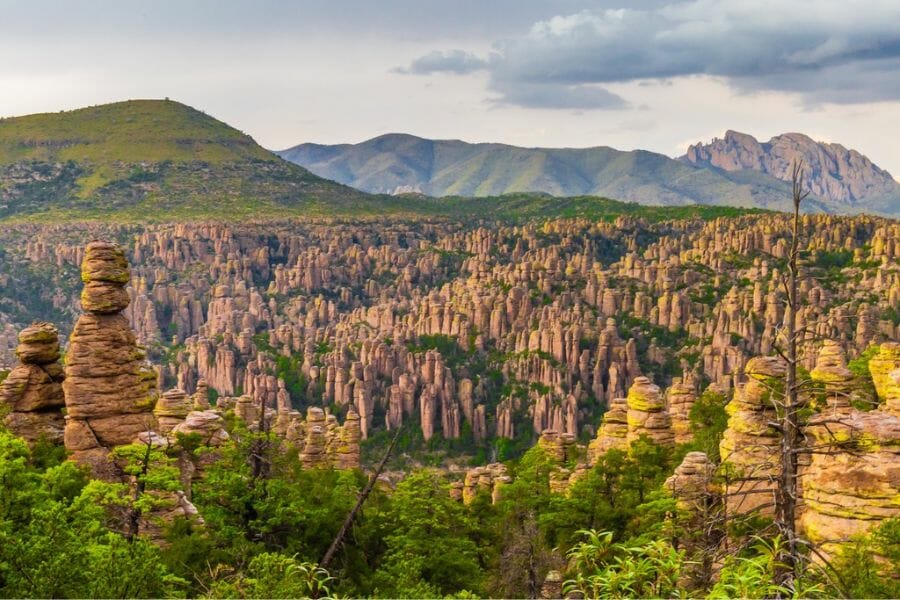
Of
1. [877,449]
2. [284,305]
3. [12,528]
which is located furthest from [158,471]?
[284,305]

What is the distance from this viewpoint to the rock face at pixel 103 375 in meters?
39.9

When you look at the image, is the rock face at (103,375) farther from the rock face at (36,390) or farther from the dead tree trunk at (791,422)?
the dead tree trunk at (791,422)

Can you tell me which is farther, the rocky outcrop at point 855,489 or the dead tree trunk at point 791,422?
the rocky outcrop at point 855,489

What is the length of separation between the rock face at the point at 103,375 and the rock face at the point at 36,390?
7.57ft

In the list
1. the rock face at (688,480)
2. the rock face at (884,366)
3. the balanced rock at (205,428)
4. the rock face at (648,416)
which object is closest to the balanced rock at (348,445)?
the rock face at (648,416)

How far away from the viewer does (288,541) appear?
34344 millimetres

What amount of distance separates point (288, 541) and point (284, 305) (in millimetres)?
164429

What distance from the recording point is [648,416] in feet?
193

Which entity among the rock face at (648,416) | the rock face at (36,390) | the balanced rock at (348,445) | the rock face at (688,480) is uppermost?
the rock face at (36,390)

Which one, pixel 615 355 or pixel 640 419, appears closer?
pixel 640 419

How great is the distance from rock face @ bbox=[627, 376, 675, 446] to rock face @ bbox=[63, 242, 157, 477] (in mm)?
31909

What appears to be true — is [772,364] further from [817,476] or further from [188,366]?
[188,366]

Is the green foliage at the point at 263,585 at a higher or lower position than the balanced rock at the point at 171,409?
higher

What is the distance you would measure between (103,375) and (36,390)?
433 centimetres
